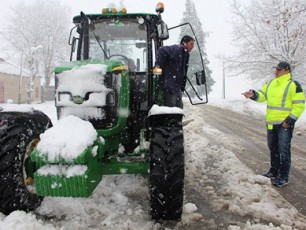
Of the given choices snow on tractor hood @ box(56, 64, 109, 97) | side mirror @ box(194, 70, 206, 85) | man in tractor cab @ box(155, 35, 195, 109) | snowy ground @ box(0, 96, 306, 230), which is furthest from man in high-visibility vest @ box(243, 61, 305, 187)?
snow on tractor hood @ box(56, 64, 109, 97)

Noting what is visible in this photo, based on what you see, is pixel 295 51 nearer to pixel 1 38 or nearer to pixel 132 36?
pixel 132 36

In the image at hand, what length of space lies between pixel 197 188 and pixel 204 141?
3.52 metres

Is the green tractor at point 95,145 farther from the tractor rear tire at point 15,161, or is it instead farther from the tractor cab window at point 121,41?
the tractor cab window at point 121,41

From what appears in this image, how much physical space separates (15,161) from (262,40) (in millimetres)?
19625

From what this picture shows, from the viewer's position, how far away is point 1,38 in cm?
3856

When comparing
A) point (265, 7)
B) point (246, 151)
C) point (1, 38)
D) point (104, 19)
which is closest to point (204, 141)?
point (246, 151)

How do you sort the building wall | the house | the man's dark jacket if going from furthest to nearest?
1. the building wall
2. the house
3. the man's dark jacket

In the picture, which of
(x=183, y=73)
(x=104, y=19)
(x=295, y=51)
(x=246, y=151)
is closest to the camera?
(x=183, y=73)

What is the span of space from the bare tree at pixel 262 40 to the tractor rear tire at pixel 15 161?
678 inches

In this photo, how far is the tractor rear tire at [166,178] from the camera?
3449 millimetres

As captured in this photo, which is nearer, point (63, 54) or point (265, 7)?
point (265, 7)

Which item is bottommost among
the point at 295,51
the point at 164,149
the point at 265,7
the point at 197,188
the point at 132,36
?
the point at 197,188

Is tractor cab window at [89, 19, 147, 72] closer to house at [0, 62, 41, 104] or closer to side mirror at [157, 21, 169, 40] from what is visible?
side mirror at [157, 21, 169, 40]

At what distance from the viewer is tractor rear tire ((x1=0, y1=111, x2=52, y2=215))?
139 inches
